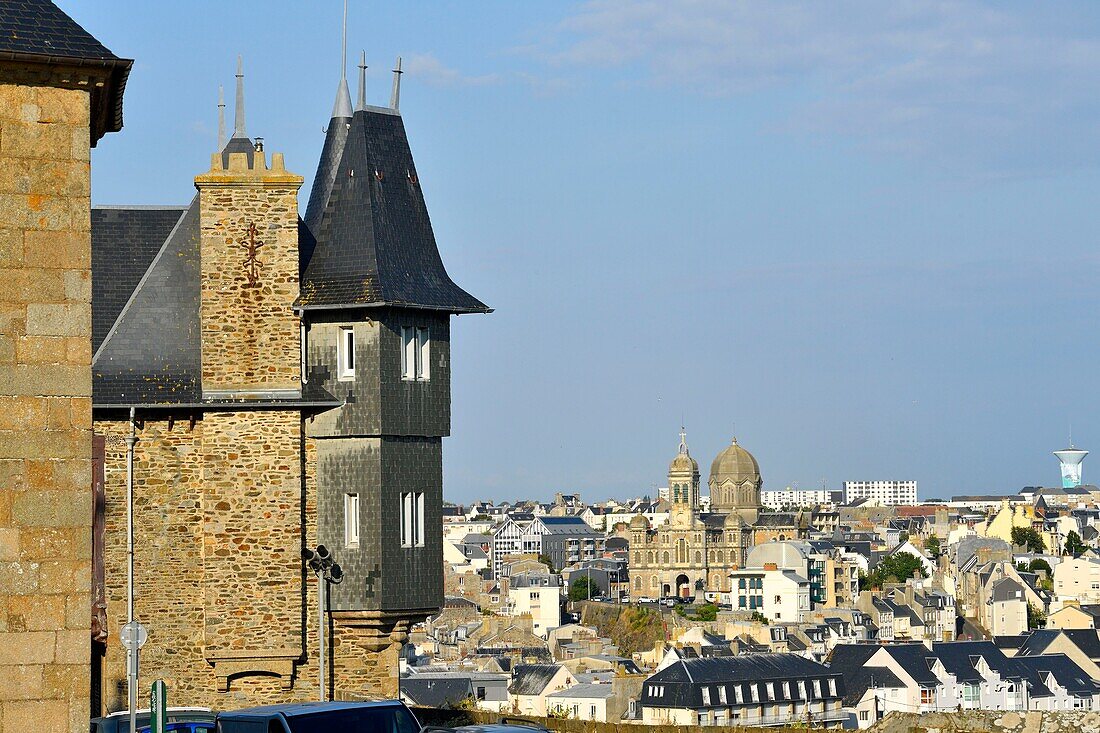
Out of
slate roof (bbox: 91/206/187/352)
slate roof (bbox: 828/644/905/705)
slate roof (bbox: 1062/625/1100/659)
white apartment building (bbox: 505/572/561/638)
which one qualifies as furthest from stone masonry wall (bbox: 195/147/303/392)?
white apartment building (bbox: 505/572/561/638)

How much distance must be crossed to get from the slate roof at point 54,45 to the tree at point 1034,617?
165m

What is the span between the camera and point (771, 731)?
23.0m

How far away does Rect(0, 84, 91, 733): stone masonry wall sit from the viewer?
14.7 meters

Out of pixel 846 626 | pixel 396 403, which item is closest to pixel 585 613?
pixel 846 626

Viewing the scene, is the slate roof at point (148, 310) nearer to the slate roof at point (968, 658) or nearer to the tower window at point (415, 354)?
the tower window at point (415, 354)

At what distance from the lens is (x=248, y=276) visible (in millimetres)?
25594

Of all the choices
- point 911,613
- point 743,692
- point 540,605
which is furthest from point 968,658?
point 540,605

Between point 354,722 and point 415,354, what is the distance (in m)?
10.5

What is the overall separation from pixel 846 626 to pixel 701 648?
146 ft

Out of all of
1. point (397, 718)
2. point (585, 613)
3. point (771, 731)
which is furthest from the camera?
point (585, 613)

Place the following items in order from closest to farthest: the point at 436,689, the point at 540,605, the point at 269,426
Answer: the point at 269,426
the point at 436,689
the point at 540,605

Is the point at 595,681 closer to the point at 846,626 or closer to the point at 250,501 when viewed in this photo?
the point at 846,626

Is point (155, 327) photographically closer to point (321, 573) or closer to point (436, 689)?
point (321, 573)

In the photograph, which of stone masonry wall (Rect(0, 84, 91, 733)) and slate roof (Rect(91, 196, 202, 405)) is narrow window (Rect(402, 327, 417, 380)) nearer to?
slate roof (Rect(91, 196, 202, 405))
